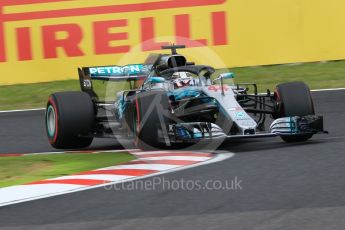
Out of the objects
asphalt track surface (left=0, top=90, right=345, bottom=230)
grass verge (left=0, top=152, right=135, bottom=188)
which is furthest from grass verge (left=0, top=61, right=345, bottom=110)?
asphalt track surface (left=0, top=90, right=345, bottom=230)

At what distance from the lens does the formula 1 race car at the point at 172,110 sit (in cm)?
883

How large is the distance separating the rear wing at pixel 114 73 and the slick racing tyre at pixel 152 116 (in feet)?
4.11

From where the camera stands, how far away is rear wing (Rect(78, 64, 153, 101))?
33.6 ft

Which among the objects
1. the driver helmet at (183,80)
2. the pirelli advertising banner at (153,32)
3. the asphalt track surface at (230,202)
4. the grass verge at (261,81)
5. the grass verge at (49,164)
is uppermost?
the pirelli advertising banner at (153,32)

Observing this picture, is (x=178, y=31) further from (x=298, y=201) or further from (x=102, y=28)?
(x=298, y=201)

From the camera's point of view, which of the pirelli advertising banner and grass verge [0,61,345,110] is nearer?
grass verge [0,61,345,110]

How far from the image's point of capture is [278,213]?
5703 millimetres

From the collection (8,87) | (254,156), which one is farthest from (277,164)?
(8,87)

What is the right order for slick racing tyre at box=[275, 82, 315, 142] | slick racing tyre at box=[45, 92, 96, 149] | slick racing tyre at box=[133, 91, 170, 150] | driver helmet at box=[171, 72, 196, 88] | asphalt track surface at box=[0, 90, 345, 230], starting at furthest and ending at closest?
A: slick racing tyre at box=[45, 92, 96, 149], driver helmet at box=[171, 72, 196, 88], slick racing tyre at box=[275, 82, 315, 142], slick racing tyre at box=[133, 91, 170, 150], asphalt track surface at box=[0, 90, 345, 230]

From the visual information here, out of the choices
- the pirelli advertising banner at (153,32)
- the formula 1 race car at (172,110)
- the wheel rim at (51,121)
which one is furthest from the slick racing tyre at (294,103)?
the pirelli advertising banner at (153,32)

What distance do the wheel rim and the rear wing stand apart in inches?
Result: 22.3

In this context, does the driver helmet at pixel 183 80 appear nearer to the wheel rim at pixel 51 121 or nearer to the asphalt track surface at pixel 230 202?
the asphalt track surface at pixel 230 202

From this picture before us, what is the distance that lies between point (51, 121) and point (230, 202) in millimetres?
4611

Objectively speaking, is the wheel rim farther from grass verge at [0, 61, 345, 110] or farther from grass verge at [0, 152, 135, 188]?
grass verge at [0, 61, 345, 110]
